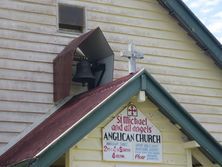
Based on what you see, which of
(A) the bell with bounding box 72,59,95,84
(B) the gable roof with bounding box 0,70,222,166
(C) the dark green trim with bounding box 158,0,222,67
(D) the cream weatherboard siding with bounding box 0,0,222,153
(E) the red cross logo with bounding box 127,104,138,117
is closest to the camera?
(B) the gable roof with bounding box 0,70,222,166

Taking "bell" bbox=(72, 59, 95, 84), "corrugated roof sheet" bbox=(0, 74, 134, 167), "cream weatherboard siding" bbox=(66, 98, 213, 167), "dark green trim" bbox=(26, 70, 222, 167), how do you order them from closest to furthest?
"dark green trim" bbox=(26, 70, 222, 167) → "corrugated roof sheet" bbox=(0, 74, 134, 167) → "cream weatherboard siding" bbox=(66, 98, 213, 167) → "bell" bbox=(72, 59, 95, 84)

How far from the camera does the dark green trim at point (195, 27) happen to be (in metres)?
14.3

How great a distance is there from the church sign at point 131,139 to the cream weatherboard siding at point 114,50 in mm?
2578

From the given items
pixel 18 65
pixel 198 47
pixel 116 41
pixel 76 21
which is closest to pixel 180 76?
pixel 198 47

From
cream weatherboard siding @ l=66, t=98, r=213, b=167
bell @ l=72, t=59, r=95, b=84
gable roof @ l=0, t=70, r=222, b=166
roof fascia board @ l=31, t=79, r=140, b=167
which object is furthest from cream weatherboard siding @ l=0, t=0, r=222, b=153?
roof fascia board @ l=31, t=79, r=140, b=167

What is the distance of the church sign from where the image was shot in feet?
32.8

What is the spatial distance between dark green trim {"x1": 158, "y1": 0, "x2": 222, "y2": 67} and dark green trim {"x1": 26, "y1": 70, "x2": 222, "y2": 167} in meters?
4.61

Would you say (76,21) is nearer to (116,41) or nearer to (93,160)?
(116,41)

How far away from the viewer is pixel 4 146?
1154 cm

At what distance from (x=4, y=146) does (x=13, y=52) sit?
2.06m

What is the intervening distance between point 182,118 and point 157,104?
0.52 meters

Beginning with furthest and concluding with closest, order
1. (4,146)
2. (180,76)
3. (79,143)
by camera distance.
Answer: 1. (180,76)
2. (4,146)
3. (79,143)

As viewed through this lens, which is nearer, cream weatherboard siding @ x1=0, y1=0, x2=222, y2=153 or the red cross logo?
the red cross logo

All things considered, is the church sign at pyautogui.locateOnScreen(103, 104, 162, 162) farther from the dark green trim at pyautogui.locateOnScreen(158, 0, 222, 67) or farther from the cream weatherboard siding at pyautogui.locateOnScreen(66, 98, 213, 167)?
the dark green trim at pyautogui.locateOnScreen(158, 0, 222, 67)
